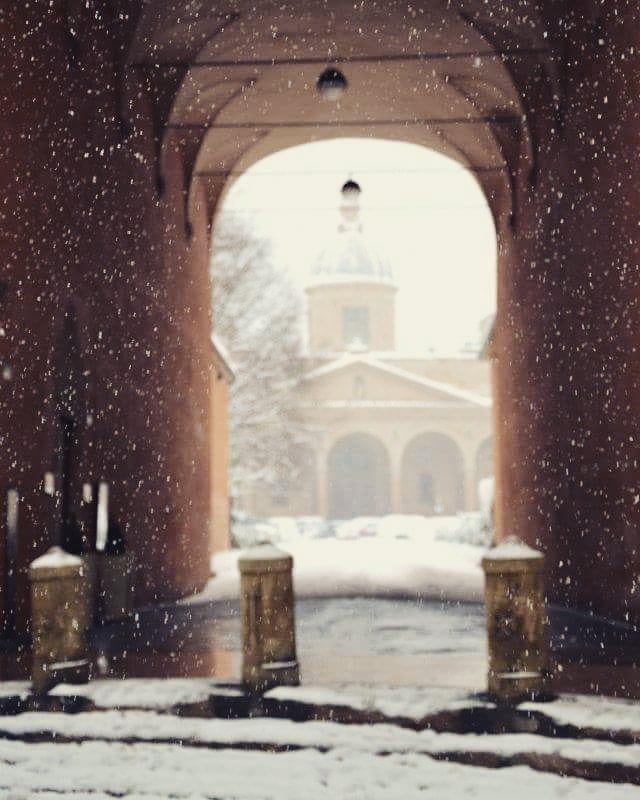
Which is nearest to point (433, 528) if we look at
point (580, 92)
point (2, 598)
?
point (580, 92)

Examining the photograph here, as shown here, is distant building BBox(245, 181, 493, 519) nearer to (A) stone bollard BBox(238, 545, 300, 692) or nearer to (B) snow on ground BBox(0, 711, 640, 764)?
(A) stone bollard BBox(238, 545, 300, 692)

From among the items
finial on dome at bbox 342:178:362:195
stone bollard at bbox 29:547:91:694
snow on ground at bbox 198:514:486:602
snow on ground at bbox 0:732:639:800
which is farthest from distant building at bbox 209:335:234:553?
snow on ground at bbox 0:732:639:800

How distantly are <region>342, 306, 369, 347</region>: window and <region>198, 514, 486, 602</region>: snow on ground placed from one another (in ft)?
92.2

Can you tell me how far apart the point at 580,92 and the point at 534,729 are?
770 cm

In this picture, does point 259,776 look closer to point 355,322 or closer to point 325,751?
point 325,751

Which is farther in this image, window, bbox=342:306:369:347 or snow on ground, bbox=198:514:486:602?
window, bbox=342:306:369:347

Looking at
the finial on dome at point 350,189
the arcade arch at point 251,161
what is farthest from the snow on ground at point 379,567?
the finial on dome at point 350,189

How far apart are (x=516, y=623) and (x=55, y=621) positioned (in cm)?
294

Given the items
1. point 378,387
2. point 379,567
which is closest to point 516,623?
point 379,567

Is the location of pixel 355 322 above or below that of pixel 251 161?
above

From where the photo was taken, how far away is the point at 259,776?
514cm

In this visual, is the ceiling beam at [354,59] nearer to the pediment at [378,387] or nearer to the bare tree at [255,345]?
the bare tree at [255,345]

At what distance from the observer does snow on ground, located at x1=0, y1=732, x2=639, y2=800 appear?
486 cm

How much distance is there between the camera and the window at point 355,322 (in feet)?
204
